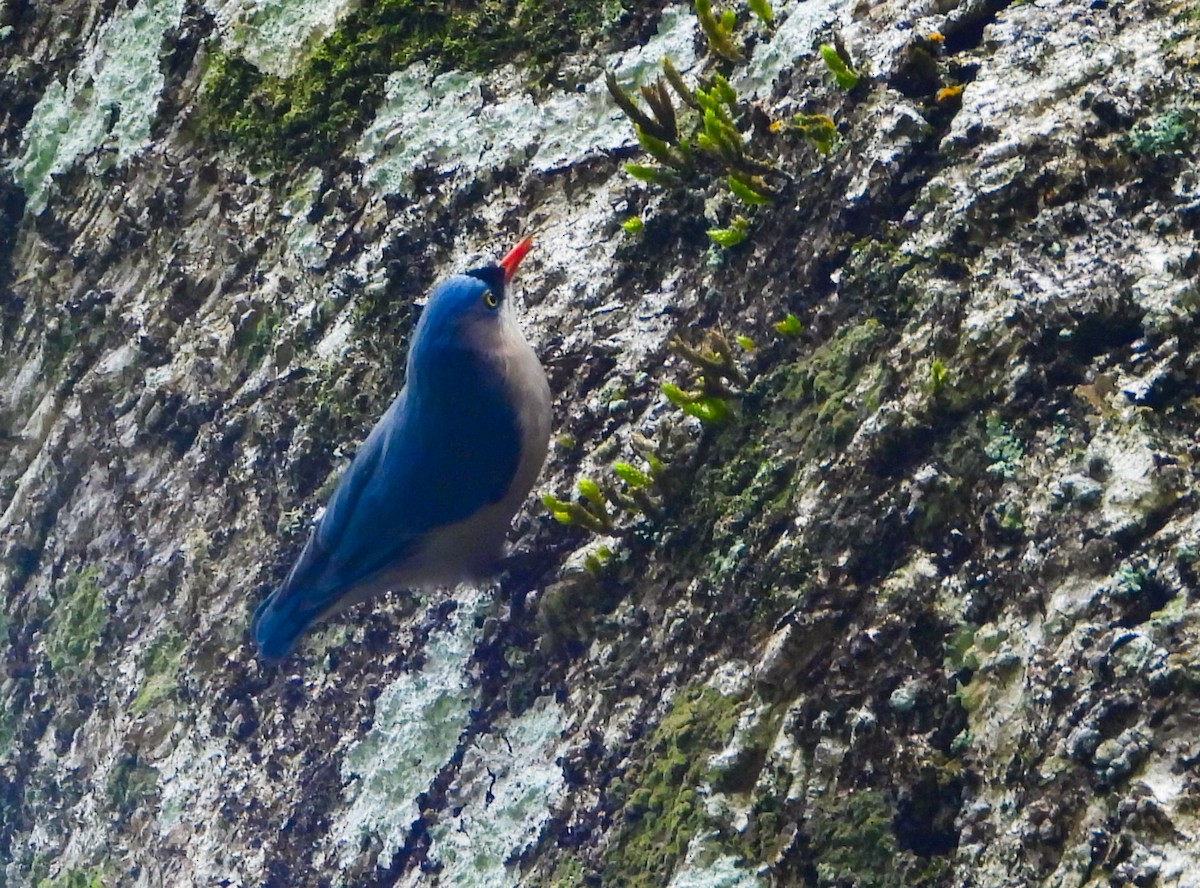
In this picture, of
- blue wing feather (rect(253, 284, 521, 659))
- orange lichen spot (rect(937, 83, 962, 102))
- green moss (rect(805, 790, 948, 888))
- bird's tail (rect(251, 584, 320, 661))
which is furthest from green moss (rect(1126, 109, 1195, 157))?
bird's tail (rect(251, 584, 320, 661))

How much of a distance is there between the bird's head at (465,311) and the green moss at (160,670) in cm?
129

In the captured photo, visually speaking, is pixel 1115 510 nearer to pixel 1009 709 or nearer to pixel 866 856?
pixel 1009 709

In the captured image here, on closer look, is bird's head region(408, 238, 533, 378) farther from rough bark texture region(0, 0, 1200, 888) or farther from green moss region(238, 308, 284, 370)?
green moss region(238, 308, 284, 370)

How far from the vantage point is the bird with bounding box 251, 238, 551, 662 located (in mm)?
4145

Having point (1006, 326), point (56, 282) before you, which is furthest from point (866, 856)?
point (56, 282)

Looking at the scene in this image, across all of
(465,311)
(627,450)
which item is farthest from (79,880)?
(627,450)

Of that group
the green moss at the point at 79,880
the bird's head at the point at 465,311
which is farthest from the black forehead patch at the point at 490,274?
the green moss at the point at 79,880

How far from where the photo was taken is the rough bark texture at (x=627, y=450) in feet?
9.00

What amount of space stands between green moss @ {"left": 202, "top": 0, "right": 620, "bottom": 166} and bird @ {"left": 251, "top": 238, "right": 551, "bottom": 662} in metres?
0.77

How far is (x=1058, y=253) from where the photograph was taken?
3088mm

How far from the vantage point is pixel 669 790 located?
3123 millimetres

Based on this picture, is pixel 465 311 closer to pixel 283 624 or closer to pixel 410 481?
pixel 410 481

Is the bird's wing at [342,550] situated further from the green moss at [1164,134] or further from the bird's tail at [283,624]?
the green moss at [1164,134]

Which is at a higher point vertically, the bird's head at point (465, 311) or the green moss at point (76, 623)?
the bird's head at point (465, 311)
